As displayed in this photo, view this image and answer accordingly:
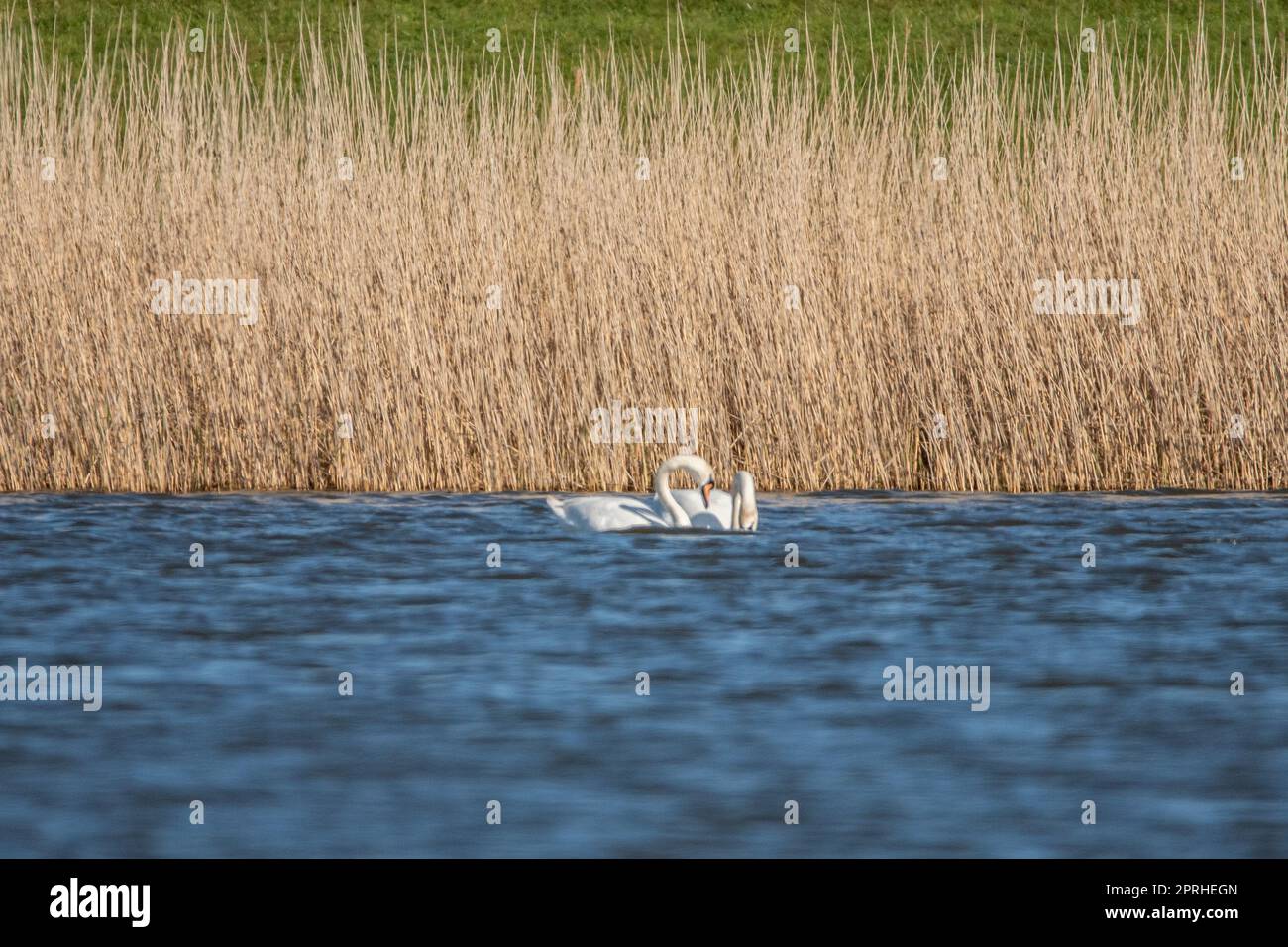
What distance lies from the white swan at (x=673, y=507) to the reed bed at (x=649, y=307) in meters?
1.02

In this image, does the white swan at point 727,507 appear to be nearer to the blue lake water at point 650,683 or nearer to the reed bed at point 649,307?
the blue lake water at point 650,683

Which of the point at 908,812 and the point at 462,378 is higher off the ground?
the point at 462,378

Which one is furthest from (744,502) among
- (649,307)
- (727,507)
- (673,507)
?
(649,307)

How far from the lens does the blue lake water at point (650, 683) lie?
472 cm

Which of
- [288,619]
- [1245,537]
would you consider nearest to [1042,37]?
[1245,537]

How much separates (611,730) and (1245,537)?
4074 millimetres

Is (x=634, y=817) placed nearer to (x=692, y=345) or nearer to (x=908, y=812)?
(x=908, y=812)

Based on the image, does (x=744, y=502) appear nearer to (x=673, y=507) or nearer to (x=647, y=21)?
(x=673, y=507)

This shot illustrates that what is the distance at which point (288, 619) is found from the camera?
6.99 metres

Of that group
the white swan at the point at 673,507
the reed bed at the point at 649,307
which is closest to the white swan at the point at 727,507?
the white swan at the point at 673,507

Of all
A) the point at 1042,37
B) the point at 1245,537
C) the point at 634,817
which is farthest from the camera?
the point at 1042,37

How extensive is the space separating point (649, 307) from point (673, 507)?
4.83ft

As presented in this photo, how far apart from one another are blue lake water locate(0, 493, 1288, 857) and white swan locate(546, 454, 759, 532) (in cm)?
10
